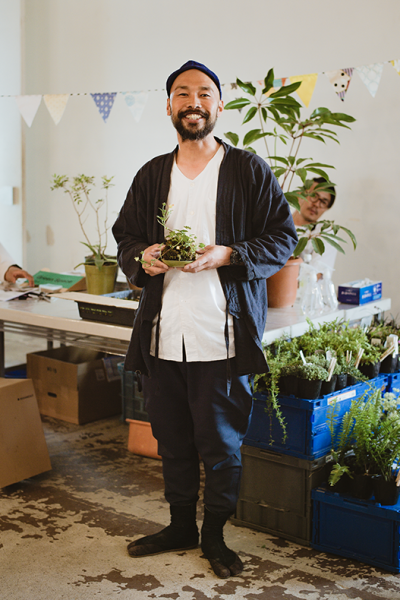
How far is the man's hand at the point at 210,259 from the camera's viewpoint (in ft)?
5.93

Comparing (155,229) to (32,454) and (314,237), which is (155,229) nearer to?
(314,237)

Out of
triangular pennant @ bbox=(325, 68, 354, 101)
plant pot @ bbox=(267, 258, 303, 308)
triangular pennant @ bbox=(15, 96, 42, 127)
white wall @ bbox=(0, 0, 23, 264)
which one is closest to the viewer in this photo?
plant pot @ bbox=(267, 258, 303, 308)

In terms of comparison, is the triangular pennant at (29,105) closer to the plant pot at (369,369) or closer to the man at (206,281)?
the man at (206,281)

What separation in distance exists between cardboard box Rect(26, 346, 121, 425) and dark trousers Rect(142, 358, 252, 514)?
1.59 m

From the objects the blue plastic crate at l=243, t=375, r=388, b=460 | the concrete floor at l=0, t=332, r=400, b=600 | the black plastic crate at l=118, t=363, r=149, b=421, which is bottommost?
the concrete floor at l=0, t=332, r=400, b=600

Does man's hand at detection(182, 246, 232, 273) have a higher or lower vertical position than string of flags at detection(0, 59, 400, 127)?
lower

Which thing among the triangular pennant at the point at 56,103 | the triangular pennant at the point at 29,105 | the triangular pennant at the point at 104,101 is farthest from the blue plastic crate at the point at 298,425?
the triangular pennant at the point at 29,105

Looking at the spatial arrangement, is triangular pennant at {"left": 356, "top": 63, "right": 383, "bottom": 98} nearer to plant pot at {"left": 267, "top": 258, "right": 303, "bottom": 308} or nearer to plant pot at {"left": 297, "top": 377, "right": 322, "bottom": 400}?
plant pot at {"left": 267, "top": 258, "right": 303, "bottom": 308}

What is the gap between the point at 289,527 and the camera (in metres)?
2.33

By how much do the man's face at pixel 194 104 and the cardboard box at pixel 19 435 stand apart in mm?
1517

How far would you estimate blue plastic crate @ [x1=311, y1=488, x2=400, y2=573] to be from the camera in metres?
2.10

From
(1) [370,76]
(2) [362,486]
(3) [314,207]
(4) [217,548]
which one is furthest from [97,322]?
(1) [370,76]

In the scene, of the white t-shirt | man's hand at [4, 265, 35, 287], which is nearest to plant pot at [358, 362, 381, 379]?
the white t-shirt

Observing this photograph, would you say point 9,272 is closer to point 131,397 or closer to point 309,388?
point 131,397
